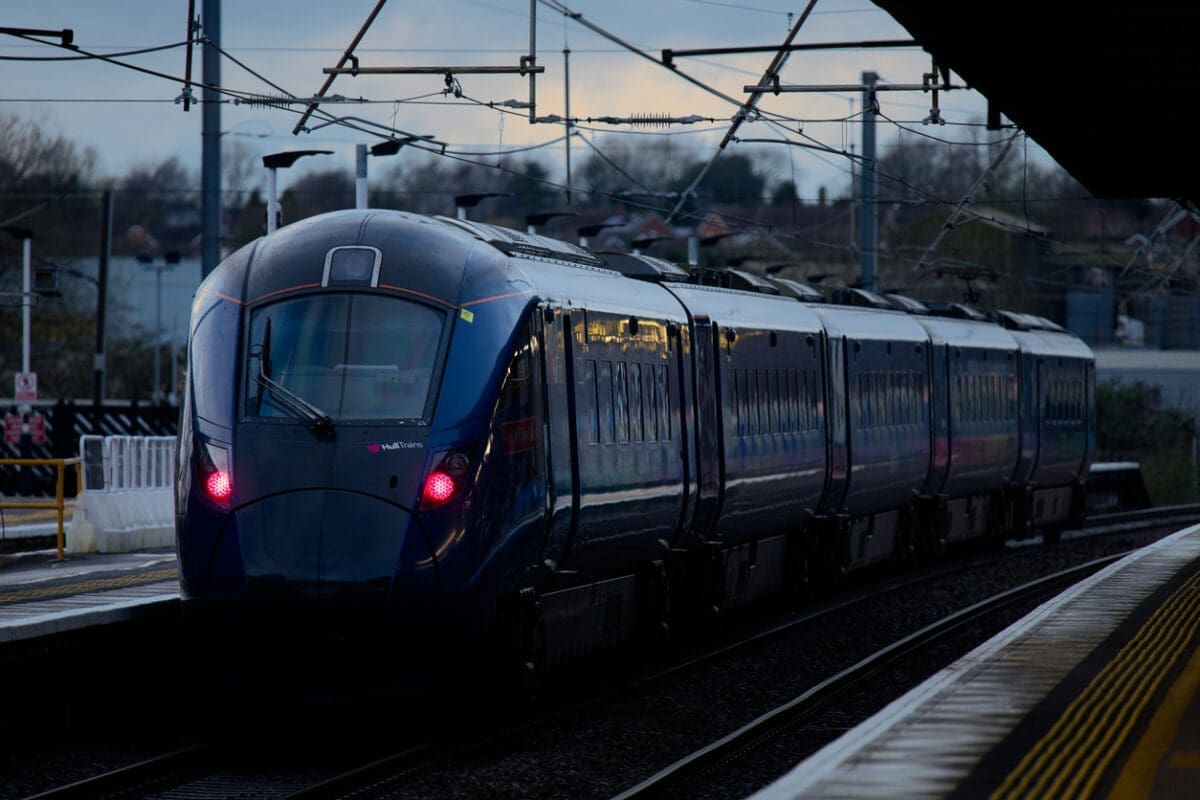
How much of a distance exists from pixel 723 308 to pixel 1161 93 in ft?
16.8

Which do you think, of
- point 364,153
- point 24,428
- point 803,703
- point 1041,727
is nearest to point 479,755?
point 803,703

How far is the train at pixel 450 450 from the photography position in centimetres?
1148

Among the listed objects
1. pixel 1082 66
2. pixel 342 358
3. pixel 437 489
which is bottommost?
pixel 437 489

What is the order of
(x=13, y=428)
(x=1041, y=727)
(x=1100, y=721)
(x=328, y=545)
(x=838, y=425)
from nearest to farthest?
(x=1041, y=727), (x=1100, y=721), (x=328, y=545), (x=838, y=425), (x=13, y=428)

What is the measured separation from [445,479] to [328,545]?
801 millimetres

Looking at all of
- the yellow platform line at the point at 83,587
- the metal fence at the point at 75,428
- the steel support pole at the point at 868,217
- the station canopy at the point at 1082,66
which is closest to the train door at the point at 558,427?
the station canopy at the point at 1082,66

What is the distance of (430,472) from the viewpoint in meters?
11.6

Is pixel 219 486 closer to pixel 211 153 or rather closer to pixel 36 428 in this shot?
pixel 211 153

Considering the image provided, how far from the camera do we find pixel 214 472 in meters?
11.8

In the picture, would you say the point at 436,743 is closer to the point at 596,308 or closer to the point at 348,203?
the point at 596,308

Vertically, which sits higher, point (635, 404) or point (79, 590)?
point (635, 404)

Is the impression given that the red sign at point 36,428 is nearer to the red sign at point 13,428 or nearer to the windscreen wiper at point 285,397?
the red sign at point 13,428

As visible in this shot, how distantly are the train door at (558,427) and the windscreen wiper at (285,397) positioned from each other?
1.80 m

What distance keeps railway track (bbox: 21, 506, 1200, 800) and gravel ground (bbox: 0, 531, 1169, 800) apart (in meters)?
0.05
